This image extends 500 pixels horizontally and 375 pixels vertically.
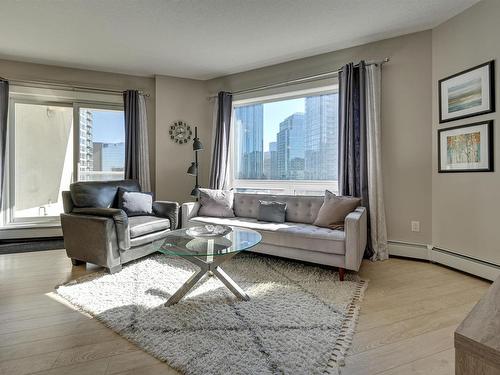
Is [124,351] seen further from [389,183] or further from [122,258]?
[389,183]

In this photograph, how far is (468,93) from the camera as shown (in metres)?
2.86

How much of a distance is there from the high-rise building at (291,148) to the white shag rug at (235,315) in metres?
1.62

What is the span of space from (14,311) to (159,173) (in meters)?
2.88

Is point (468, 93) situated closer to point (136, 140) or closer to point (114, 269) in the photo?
point (114, 269)

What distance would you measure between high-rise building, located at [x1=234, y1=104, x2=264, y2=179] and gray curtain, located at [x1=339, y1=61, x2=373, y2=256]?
Result: 4.64ft

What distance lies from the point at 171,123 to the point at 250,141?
1.37 meters

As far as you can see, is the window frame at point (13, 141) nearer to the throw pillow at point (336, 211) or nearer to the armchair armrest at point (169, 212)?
the armchair armrest at point (169, 212)

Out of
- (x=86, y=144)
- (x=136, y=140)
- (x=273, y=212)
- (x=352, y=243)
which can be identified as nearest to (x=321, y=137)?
(x=273, y=212)

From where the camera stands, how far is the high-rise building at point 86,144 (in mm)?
4496

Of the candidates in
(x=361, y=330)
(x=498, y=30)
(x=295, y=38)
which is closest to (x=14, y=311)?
(x=361, y=330)

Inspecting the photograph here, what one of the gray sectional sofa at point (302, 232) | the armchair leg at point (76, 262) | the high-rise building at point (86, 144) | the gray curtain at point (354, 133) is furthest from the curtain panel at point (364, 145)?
the high-rise building at point (86, 144)

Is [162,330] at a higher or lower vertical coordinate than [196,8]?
lower

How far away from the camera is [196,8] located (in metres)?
2.78

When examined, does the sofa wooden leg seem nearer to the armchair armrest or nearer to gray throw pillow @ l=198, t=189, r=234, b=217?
gray throw pillow @ l=198, t=189, r=234, b=217
